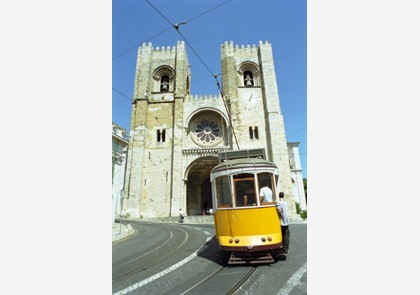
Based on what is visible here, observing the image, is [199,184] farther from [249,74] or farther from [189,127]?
[249,74]

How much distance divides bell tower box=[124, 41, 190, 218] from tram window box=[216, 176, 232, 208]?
1387 centimetres

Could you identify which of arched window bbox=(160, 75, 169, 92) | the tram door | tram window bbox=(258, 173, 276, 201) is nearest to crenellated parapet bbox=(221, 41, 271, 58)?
arched window bbox=(160, 75, 169, 92)

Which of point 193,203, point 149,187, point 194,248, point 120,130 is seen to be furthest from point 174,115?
point 194,248

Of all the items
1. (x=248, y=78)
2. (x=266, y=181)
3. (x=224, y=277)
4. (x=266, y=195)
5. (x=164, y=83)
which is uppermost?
(x=248, y=78)

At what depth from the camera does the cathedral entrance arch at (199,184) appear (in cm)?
1939

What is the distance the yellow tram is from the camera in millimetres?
3773

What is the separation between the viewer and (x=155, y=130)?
67.2 ft

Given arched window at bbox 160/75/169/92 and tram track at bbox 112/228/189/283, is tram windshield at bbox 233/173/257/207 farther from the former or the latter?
arched window at bbox 160/75/169/92

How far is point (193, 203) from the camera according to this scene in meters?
21.0

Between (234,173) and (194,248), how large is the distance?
2.93 metres

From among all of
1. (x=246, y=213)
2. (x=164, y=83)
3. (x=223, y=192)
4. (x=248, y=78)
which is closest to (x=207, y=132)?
(x=164, y=83)

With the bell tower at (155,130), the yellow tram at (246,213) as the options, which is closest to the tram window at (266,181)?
the yellow tram at (246,213)

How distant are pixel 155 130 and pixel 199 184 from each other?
22.9ft
